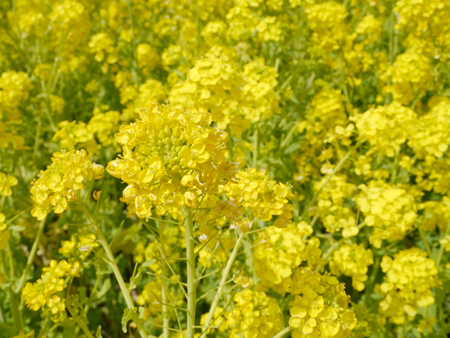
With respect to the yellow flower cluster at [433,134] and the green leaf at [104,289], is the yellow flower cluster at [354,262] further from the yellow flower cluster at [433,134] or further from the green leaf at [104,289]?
the green leaf at [104,289]

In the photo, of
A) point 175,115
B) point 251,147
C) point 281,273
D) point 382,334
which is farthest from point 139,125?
point 382,334

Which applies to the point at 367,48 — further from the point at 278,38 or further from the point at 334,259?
the point at 334,259

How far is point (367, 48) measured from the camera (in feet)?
14.8

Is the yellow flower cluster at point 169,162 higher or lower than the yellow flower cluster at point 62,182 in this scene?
higher

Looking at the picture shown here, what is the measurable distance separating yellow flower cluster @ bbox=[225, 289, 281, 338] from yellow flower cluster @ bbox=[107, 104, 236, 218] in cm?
86

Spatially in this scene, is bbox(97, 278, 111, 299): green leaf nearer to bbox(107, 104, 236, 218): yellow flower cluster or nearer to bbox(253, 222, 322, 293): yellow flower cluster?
bbox(253, 222, 322, 293): yellow flower cluster

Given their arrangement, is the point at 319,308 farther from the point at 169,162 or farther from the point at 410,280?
the point at 410,280

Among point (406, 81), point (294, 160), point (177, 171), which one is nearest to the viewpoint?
point (177, 171)

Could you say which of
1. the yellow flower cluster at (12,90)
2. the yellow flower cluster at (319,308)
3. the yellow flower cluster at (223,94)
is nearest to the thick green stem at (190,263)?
the yellow flower cluster at (319,308)

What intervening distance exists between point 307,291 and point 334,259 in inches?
41.2

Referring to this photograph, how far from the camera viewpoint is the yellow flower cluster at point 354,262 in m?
2.23

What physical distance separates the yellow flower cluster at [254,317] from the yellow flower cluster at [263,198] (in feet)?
1.74

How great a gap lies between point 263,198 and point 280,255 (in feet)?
2.05

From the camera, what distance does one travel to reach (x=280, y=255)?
204 centimetres
